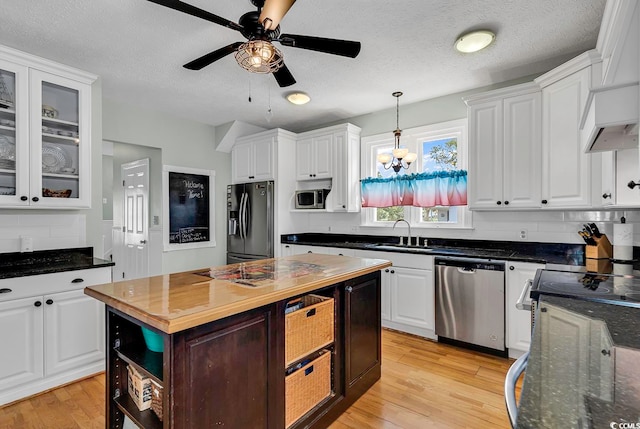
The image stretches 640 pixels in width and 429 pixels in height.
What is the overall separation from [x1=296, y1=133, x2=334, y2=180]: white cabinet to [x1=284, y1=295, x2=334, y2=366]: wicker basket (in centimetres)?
260

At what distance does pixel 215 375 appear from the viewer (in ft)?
4.48

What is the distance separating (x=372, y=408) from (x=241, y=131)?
4.03m

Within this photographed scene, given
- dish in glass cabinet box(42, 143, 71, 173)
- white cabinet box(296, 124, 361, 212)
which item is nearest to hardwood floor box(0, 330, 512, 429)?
dish in glass cabinet box(42, 143, 71, 173)

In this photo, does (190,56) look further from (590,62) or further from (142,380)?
(590,62)

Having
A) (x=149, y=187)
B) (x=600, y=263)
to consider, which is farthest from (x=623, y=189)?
(x=149, y=187)

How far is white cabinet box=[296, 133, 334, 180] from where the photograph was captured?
4.37m

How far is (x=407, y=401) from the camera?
2264mm

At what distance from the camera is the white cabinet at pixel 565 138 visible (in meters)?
2.55

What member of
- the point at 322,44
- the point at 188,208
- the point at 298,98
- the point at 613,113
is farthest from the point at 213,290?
the point at 188,208

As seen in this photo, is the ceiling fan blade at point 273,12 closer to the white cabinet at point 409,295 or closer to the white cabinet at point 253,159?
the white cabinet at point 409,295

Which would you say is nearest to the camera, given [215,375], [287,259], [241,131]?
[215,375]

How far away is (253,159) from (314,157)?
36.6 inches

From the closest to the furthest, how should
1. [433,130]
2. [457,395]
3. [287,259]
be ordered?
[457,395], [287,259], [433,130]

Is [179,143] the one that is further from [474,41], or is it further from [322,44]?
[474,41]
